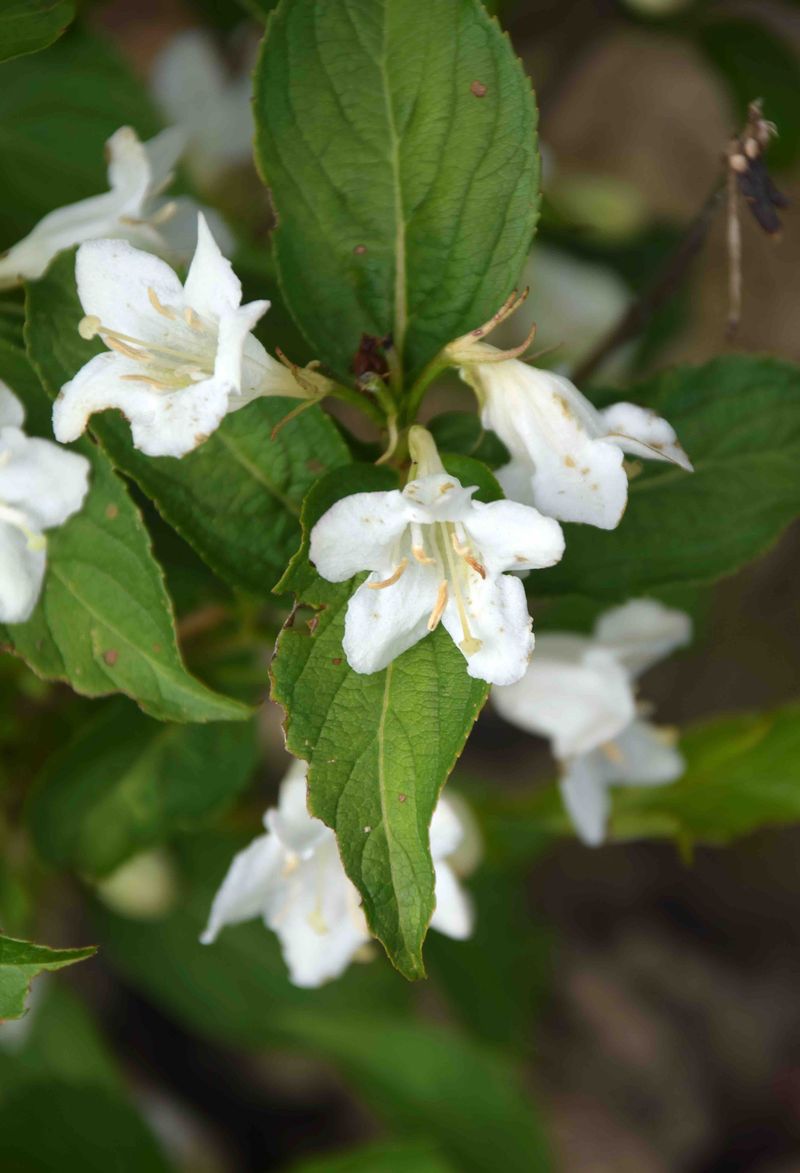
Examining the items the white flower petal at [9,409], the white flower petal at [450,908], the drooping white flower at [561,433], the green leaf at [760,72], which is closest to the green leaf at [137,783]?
the white flower petal at [450,908]

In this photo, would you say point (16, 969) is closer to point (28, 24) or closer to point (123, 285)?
point (123, 285)

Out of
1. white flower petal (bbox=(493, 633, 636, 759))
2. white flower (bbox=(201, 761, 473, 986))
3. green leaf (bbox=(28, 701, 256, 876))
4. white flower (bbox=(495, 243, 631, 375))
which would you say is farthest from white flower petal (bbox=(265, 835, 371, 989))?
white flower (bbox=(495, 243, 631, 375))

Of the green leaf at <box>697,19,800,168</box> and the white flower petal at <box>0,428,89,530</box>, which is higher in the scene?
the green leaf at <box>697,19,800,168</box>

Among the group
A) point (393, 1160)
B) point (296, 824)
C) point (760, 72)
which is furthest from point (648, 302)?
point (393, 1160)

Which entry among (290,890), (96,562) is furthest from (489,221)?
(290,890)

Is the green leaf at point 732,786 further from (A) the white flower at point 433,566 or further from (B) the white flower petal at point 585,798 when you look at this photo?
(A) the white flower at point 433,566

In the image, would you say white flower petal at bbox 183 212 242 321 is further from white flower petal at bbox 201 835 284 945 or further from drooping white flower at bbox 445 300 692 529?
white flower petal at bbox 201 835 284 945
